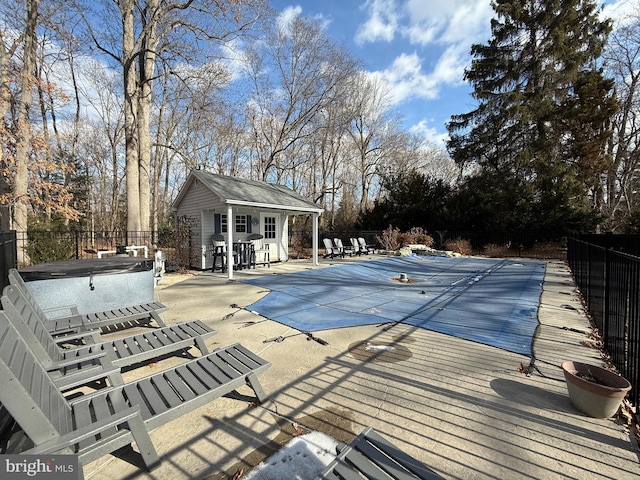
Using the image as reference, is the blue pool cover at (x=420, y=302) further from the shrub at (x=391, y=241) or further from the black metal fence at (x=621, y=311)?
the shrub at (x=391, y=241)

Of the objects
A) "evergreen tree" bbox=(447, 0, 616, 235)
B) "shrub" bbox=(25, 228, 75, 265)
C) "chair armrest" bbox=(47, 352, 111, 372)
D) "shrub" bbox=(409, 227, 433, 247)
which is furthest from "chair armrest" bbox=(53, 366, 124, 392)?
"evergreen tree" bbox=(447, 0, 616, 235)

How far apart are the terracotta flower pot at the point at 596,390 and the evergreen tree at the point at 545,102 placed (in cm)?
1758

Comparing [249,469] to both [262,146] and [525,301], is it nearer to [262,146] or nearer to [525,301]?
[525,301]

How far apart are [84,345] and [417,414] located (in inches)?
125

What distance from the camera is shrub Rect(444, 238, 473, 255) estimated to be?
17.2 m

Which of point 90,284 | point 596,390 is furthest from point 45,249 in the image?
point 596,390

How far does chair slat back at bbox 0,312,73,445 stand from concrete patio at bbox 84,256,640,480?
1.90ft

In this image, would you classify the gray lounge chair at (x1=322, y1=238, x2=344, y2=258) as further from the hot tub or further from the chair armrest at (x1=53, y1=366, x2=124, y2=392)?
the chair armrest at (x1=53, y1=366, x2=124, y2=392)

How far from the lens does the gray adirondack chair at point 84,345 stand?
2.18 meters

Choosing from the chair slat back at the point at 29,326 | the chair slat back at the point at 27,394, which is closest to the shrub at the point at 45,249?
the chair slat back at the point at 29,326

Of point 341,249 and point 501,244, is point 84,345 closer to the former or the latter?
point 341,249

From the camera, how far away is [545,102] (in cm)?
1739

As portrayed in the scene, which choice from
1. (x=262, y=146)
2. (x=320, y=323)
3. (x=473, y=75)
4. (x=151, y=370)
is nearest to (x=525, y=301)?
(x=320, y=323)

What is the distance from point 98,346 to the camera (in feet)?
8.93
